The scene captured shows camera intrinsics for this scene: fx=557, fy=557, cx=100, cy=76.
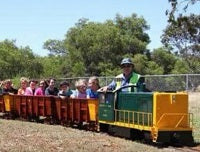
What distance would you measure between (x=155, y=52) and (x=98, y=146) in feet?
240

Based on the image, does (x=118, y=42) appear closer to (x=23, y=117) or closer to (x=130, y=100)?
(x=23, y=117)

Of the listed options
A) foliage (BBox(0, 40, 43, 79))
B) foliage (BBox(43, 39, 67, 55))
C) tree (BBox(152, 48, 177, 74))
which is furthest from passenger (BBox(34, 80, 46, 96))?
foliage (BBox(43, 39, 67, 55))

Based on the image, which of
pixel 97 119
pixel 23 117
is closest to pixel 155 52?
pixel 23 117

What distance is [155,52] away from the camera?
279 ft

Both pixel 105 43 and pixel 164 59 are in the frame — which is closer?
pixel 105 43

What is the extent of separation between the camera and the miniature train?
44.9ft

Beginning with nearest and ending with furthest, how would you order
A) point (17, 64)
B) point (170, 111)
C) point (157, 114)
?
1. point (157, 114)
2. point (170, 111)
3. point (17, 64)

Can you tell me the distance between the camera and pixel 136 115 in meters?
14.4

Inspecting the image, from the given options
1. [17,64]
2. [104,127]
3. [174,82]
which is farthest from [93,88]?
[17,64]

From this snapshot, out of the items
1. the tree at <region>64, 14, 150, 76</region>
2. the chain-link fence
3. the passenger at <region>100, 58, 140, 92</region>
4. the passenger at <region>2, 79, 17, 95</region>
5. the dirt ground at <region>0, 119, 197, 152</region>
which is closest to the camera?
the dirt ground at <region>0, 119, 197, 152</region>

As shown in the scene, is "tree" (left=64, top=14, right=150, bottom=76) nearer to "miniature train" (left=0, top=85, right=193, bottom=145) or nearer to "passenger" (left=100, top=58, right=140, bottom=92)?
"miniature train" (left=0, top=85, right=193, bottom=145)

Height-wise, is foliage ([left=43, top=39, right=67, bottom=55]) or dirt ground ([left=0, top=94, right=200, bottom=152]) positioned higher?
foliage ([left=43, top=39, right=67, bottom=55])

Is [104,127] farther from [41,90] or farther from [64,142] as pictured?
[41,90]

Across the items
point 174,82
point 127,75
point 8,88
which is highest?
point 127,75
